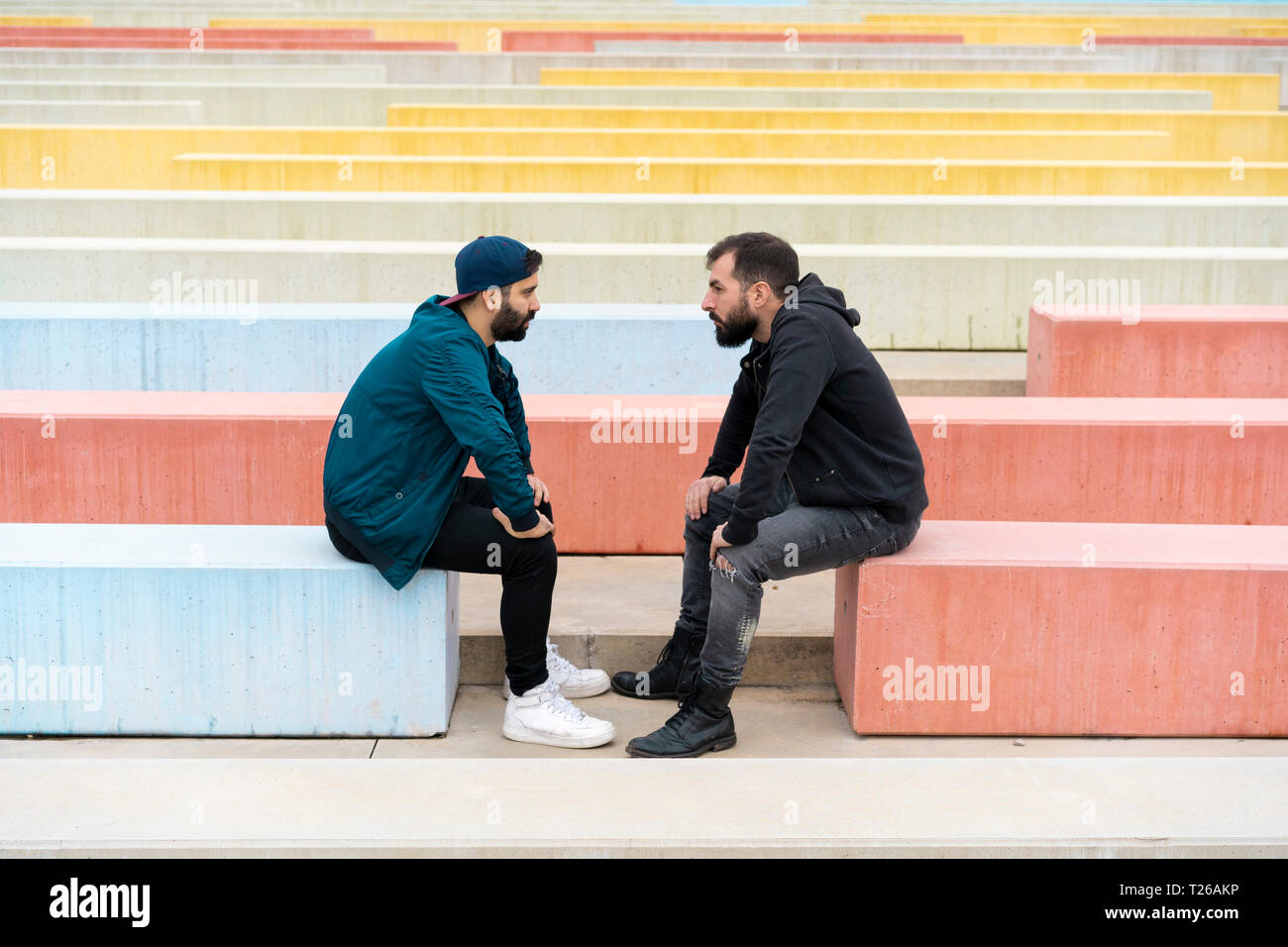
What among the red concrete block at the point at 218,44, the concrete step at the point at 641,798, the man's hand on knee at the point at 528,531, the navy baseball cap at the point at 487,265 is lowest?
the concrete step at the point at 641,798

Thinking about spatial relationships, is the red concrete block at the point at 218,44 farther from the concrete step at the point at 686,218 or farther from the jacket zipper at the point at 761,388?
the jacket zipper at the point at 761,388

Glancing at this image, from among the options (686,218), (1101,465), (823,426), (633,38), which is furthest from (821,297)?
(633,38)

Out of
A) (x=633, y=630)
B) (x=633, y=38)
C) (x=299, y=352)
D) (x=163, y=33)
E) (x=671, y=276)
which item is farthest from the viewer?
(x=163, y=33)

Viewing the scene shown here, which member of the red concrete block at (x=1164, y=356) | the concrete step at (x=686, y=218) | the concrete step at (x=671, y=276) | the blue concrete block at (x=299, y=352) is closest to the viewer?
the blue concrete block at (x=299, y=352)

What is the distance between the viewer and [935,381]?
6496mm

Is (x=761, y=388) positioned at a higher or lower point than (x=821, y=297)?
lower

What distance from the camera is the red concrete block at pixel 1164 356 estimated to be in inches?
241

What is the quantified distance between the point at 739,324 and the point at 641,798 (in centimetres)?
125

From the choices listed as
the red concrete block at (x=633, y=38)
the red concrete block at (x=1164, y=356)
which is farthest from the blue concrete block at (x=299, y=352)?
the red concrete block at (x=633, y=38)

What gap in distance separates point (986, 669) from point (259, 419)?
2624mm

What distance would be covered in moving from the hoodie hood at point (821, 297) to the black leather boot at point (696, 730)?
3.36 feet

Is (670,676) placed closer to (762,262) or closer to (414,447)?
(414,447)

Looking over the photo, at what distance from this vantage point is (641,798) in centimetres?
334

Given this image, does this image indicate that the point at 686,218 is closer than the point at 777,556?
No
